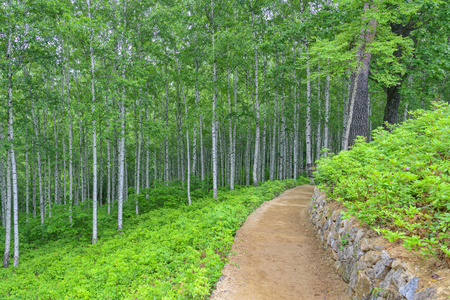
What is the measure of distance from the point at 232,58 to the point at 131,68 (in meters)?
5.38

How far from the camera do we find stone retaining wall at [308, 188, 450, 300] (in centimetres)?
253

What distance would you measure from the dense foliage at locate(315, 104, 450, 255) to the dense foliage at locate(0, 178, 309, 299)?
289cm

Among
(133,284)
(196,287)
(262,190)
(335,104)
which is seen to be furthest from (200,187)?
(335,104)

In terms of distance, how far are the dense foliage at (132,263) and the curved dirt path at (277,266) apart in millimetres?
319

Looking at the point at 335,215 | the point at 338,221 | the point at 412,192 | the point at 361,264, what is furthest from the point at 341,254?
the point at 412,192

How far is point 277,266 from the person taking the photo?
4.99m

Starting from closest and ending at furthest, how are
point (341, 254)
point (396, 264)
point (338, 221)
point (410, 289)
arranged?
1. point (410, 289)
2. point (396, 264)
3. point (341, 254)
4. point (338, 221)

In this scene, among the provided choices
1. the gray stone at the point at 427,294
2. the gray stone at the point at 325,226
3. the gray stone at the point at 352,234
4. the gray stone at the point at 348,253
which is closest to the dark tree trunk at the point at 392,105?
the gray stone at the point at 325,226

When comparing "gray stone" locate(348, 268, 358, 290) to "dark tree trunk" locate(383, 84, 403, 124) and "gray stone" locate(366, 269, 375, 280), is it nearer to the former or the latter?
"gray stone" locate(366, 269, 375, 280)

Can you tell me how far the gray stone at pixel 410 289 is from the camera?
8.25ft

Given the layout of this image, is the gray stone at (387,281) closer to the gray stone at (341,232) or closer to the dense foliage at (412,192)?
the dense foliage at (412,192)

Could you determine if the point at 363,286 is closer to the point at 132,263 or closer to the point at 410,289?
the point at 410,289

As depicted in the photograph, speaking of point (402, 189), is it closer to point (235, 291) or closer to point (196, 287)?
point (235, 291)

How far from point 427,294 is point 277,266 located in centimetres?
299
